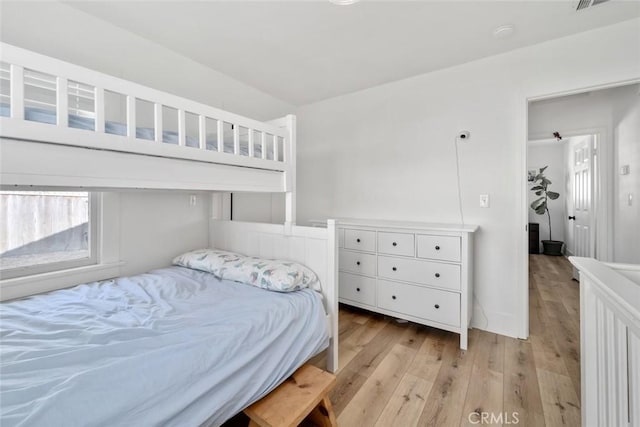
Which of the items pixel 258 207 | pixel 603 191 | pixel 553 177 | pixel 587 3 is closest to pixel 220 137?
pixel 258 207

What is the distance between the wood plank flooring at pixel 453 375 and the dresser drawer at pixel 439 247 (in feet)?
2.29

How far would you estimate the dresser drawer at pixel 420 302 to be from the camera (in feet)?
6.70

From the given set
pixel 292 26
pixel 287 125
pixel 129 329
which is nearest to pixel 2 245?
pixel 129 329

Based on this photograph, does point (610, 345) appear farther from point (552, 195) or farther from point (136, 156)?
point (552, 195)

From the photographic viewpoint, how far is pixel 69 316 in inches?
49.0

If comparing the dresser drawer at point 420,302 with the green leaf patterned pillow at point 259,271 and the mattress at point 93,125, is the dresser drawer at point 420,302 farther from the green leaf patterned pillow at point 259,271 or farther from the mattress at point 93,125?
the mattress at point 93,125

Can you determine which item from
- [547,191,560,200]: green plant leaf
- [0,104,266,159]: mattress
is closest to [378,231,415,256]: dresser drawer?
[0,104,266,159]: mattress

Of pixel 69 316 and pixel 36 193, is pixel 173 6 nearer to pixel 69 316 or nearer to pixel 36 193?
pixel 36 193

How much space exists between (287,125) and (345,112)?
135 centimetres

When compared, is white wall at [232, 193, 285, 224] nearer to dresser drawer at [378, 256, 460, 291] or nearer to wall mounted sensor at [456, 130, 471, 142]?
dresser drawer at [378, 256, 460, 291]

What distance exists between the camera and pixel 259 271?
5.37 ft

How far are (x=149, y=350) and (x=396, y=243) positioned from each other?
1835mm

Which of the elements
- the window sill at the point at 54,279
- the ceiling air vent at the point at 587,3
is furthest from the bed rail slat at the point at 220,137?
the ceiling air vent at the point at 587,3

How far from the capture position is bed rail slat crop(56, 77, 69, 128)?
95cm
